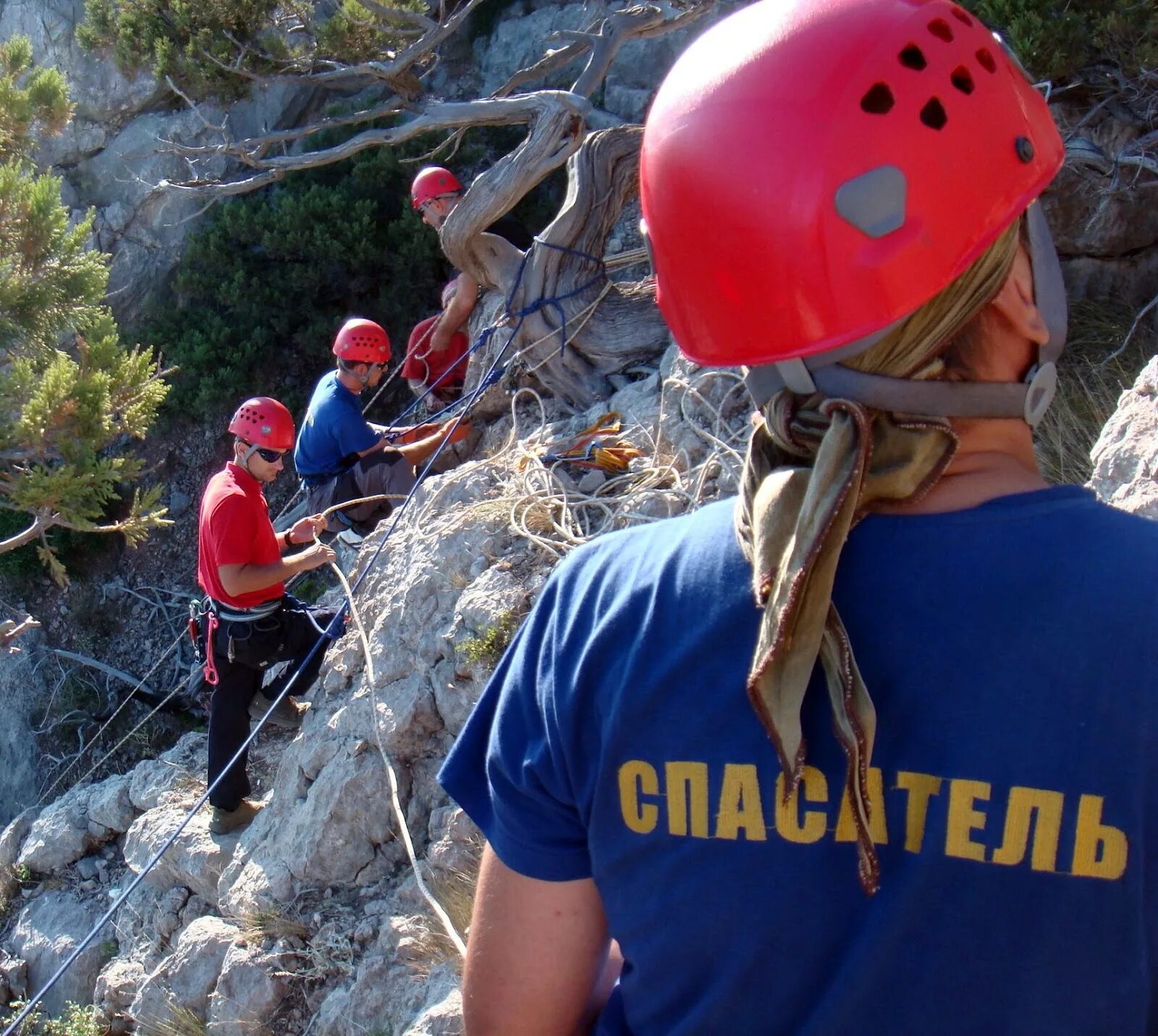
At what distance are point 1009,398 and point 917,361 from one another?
3.9 inches

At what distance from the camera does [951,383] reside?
3.44ft

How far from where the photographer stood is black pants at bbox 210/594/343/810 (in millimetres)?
5340

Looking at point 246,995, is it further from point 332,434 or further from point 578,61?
point 578,61

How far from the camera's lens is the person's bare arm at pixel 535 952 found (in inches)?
47.6

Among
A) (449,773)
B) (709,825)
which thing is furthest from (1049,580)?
(449,773)

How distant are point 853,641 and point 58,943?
6.84 m

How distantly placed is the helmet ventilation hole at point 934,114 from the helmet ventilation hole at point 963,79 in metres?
0.04

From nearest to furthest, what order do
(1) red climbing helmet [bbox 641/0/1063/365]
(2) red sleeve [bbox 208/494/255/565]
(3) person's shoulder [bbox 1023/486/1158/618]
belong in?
1. (3) person's shoulder [bbox 1023/486/1158/618]
2. (1) red climbing helmet [bbox 641/0/1063/365]
3. (2) red sleeve [bbox 208/494/255/565]

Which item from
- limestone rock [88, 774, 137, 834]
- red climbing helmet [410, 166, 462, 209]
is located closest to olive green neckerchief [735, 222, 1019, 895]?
red climbing helmet [410, 166, 462, 209]

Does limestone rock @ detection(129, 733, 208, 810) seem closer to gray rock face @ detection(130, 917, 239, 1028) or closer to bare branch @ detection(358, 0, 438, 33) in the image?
gray rock face @ detection(130, 917, 239, 1028)

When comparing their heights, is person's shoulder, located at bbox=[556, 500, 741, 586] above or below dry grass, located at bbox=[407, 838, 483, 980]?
above

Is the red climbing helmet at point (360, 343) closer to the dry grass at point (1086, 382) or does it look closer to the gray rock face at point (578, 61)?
the dry grass at point (1086, 382)

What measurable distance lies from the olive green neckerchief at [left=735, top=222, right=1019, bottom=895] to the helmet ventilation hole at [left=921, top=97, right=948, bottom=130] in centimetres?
13

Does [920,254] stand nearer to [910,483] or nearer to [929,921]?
[910,483]
